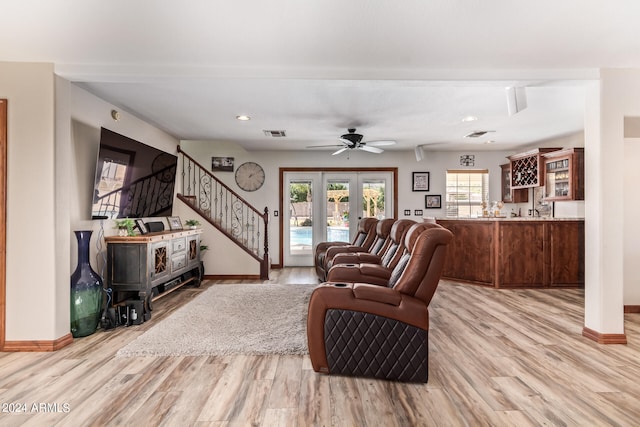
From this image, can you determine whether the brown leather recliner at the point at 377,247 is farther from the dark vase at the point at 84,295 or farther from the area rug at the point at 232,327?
the dark vase at the point at 84,295

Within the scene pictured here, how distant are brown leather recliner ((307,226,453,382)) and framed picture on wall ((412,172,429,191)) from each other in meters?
5.38

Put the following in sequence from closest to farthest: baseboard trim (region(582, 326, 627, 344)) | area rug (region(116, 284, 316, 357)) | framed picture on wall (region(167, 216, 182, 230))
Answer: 1. area rug (region(116, 284, 316, 357))
2. baseboard trim (region(582, 326, 627, 344))
3. framed picture on wall (region(167, 216, 182, 230))

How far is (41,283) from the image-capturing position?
3.04 meters

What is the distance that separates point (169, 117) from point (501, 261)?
545 centimetres

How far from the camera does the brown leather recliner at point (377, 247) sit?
4.69m

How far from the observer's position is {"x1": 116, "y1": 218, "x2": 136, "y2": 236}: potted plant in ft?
13.7

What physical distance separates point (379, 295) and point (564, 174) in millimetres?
5064

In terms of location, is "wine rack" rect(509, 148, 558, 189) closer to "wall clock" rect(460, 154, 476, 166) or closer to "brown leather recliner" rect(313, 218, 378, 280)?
"wall clock" rect(460, 154, 476, 166)

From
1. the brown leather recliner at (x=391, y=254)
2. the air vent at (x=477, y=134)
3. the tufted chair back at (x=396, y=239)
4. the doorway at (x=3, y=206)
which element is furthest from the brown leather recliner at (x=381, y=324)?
the air vent at (x=477, y=134)

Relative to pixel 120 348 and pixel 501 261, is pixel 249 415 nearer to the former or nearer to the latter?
pixel 120 348

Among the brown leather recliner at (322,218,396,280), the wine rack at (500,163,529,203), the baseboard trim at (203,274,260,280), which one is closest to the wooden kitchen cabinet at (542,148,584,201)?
the wine rack at (500,163,529,203)

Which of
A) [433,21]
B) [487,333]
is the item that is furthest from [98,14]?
[487,333]

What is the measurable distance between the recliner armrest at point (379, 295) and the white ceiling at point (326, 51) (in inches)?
73.5

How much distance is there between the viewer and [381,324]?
2.39 m
